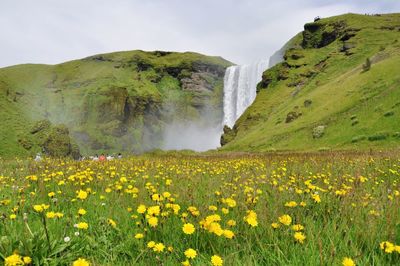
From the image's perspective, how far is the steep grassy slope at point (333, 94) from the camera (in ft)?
96.4

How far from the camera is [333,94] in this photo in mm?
46188

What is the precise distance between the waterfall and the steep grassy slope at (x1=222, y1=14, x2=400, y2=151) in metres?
11.3

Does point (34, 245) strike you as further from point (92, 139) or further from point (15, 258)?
point (92, 139)

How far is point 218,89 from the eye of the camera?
19312 cm

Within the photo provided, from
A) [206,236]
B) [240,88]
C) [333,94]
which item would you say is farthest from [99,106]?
[206,236]

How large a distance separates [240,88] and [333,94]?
54432 millimetres

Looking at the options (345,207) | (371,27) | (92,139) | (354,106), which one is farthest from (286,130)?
(92,139)

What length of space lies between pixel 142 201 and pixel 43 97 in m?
185

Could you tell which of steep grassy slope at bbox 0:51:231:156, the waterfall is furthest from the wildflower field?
steep grassy slope at bbox 0:51:231:156

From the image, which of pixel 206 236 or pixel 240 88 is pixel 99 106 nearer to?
pixel 240 88

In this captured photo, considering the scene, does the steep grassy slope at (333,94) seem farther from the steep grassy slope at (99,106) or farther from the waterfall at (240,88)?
the steep grassy slope at (99,106)

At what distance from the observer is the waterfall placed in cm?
9612

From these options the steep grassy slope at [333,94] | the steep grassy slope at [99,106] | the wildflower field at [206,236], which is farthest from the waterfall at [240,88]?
the wildflower field at [206,236]

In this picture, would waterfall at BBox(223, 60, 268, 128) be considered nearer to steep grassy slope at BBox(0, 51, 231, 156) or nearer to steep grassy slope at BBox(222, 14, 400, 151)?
steep grassy slope at BBox(222, 14, 400, 151)
